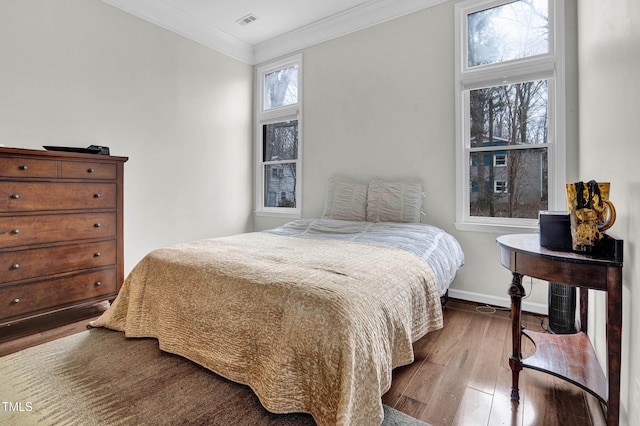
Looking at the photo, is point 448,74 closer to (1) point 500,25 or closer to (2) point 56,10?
(1) point 500,25

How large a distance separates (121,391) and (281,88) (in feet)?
12.5

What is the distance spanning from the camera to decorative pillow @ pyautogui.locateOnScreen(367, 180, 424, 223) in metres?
3.01

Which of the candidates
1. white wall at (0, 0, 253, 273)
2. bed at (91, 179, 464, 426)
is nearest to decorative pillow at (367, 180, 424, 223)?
bed at (91, 179, 464, 426)

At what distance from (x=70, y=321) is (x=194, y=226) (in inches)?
62.2

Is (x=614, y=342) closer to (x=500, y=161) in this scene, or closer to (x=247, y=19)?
(x=500, y=161)

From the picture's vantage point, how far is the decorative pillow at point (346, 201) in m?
3.28

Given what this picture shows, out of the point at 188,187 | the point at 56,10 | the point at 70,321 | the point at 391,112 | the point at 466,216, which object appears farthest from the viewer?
the point at 188,187

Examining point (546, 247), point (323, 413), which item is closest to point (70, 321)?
point (323, 413)

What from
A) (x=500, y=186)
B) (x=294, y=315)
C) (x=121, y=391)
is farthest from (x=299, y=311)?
(x=500, y=186)

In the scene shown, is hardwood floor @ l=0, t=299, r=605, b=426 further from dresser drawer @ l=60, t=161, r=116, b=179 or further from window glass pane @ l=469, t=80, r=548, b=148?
window glass pane @ l=469, t=80, r=548, b=148

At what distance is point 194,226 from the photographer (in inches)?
152

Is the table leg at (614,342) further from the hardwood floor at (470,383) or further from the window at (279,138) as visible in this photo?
the window at (279,138)

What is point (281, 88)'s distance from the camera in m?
4.34

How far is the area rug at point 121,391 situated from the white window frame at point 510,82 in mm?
2029
